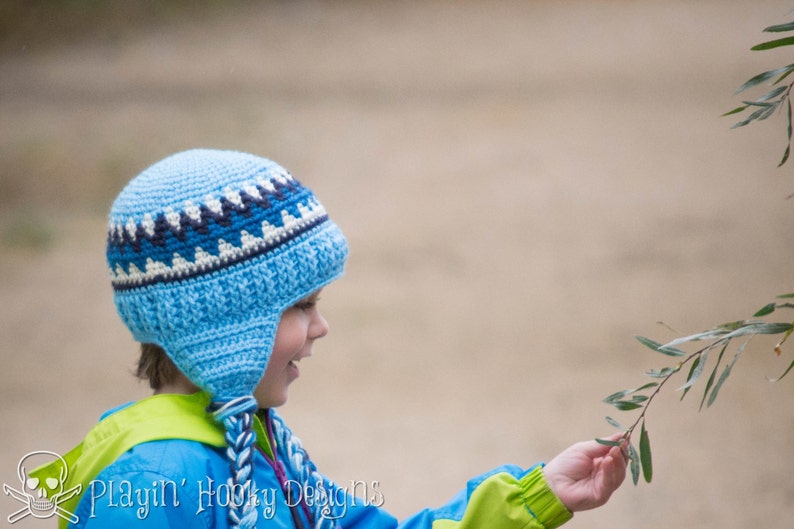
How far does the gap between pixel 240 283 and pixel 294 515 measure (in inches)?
16.9

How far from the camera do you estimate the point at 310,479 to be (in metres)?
1.80

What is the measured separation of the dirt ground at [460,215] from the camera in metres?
4.76

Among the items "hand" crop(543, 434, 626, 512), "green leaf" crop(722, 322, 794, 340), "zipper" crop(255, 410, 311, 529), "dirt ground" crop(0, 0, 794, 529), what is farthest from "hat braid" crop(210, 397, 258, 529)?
"dirt ground" crop(0, 0, 794, 529)

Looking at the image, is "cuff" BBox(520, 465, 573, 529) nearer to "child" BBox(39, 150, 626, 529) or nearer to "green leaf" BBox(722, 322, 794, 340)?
"child" BBox(39, 150, 626, 529)

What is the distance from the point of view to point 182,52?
10.6 m

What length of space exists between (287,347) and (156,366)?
26cm

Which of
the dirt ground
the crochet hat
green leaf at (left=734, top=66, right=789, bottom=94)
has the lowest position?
the dirt ground

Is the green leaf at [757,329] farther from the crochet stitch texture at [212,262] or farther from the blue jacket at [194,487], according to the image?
the crochet stitch texture at [212,262]

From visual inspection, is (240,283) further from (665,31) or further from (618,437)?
(665,31)

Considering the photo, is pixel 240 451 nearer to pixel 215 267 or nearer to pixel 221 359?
pixel 221 359

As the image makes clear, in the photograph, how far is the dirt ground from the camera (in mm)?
4762

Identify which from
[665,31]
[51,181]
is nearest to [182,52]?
[51,181]

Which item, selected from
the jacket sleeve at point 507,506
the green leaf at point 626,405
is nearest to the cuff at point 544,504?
the jacket sleeve at point 507,506

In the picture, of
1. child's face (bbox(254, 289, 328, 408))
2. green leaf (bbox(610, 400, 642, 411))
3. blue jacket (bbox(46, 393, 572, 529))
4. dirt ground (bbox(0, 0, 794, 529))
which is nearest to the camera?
blue jacket (bbox(46, 393, 572, 529))
